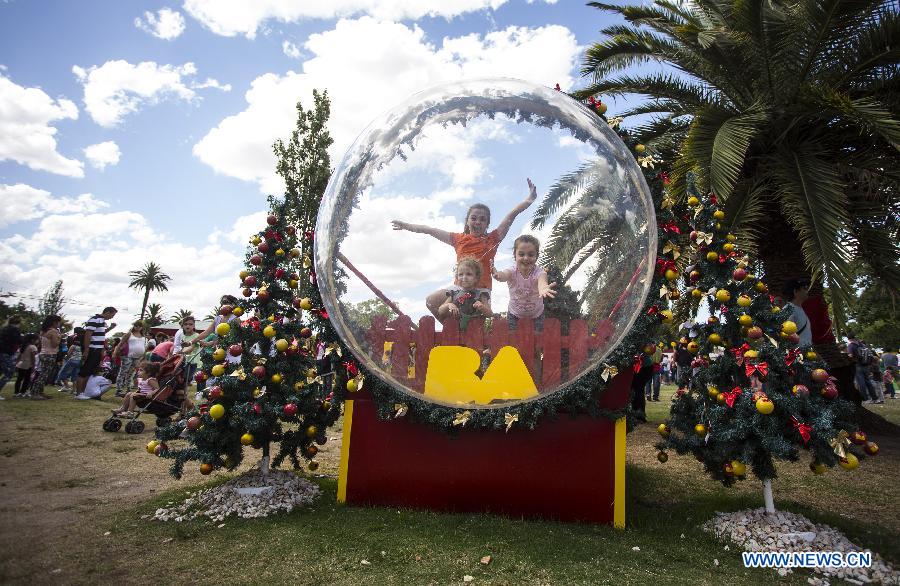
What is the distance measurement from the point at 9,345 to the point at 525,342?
10543mm

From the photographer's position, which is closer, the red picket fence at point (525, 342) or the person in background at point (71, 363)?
the red picket fence at point (525, 342)

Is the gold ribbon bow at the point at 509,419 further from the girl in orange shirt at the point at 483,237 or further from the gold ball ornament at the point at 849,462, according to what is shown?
the gold ball ornament at the point at 849,462

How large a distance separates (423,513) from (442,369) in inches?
57.5

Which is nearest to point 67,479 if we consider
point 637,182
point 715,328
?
point 637,182

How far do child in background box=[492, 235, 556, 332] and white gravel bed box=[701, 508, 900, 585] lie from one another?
213 centimetres

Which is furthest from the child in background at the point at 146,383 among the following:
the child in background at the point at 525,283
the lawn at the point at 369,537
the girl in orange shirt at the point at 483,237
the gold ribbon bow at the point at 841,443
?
the gold ribbon bow at the point at 841,443

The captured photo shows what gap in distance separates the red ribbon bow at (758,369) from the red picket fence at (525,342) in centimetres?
134

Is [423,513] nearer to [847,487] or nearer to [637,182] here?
[637,182]

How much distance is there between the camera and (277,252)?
4.52 meters

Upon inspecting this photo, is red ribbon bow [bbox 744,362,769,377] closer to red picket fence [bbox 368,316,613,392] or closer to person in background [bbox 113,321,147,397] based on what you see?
red picket fence [bbox 368,316,613,392]

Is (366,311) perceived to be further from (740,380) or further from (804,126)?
(804,126)

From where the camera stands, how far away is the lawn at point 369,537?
287cm

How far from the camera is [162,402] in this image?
680cm

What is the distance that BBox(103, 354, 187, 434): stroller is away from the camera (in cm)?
675
